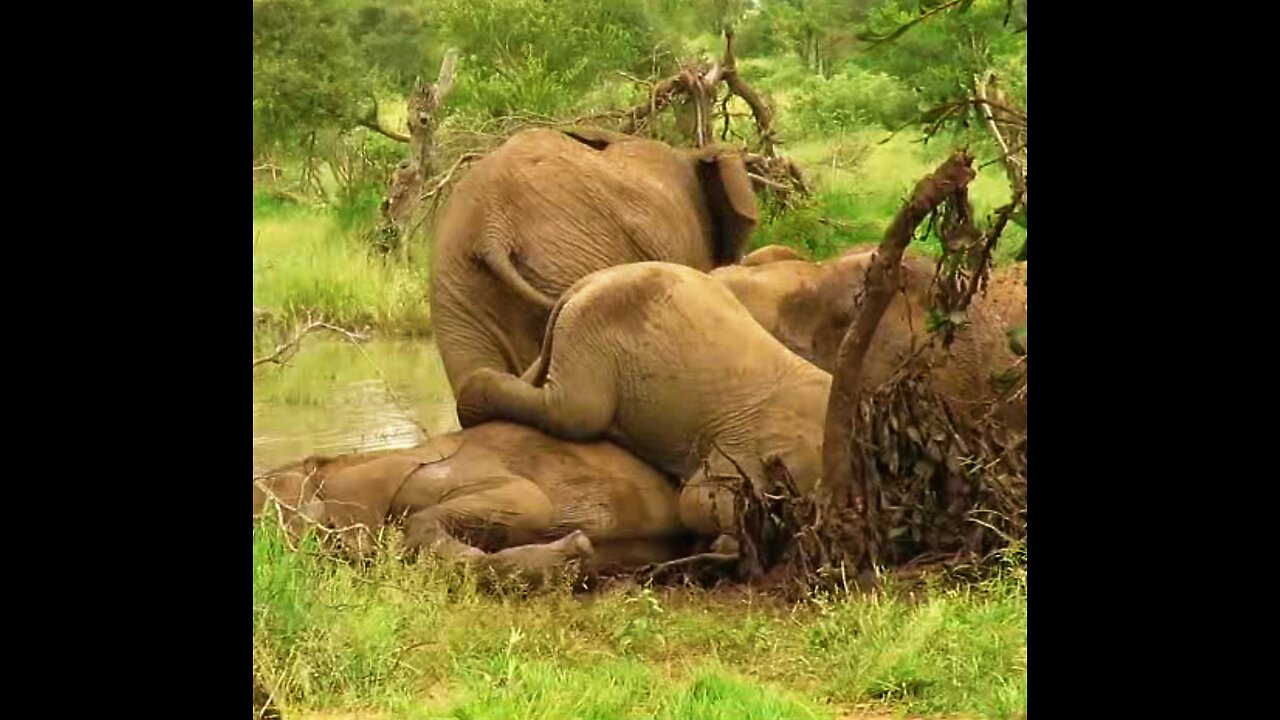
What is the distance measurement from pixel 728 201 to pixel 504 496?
1.33m

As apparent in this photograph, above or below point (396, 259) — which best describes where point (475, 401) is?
below

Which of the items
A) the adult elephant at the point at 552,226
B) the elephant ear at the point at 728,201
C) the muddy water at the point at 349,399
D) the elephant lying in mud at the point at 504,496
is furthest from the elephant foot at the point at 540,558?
the elephant ear at the point at 728,201

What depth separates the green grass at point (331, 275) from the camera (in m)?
5.69

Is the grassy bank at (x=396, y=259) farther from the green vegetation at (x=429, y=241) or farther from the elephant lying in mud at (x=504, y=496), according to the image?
the elephant lying in mud at (x=504, y=496)

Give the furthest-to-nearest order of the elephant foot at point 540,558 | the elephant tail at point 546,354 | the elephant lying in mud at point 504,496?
the elephant tail at point 546,354 < the elephant lying in mud at point 504,496 < the elephant foot at point 540,558

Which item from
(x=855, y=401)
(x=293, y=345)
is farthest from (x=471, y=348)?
(x=855, y=401)

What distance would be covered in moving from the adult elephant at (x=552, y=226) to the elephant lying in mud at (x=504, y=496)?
71cm

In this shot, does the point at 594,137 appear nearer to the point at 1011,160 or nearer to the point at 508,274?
the point at 508,274

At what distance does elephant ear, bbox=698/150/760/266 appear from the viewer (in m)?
5.39

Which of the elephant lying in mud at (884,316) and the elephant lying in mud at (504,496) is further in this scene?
the elephant lying in mud at (504,496)

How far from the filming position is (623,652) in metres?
3.61

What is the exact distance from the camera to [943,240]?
3.86 metres
